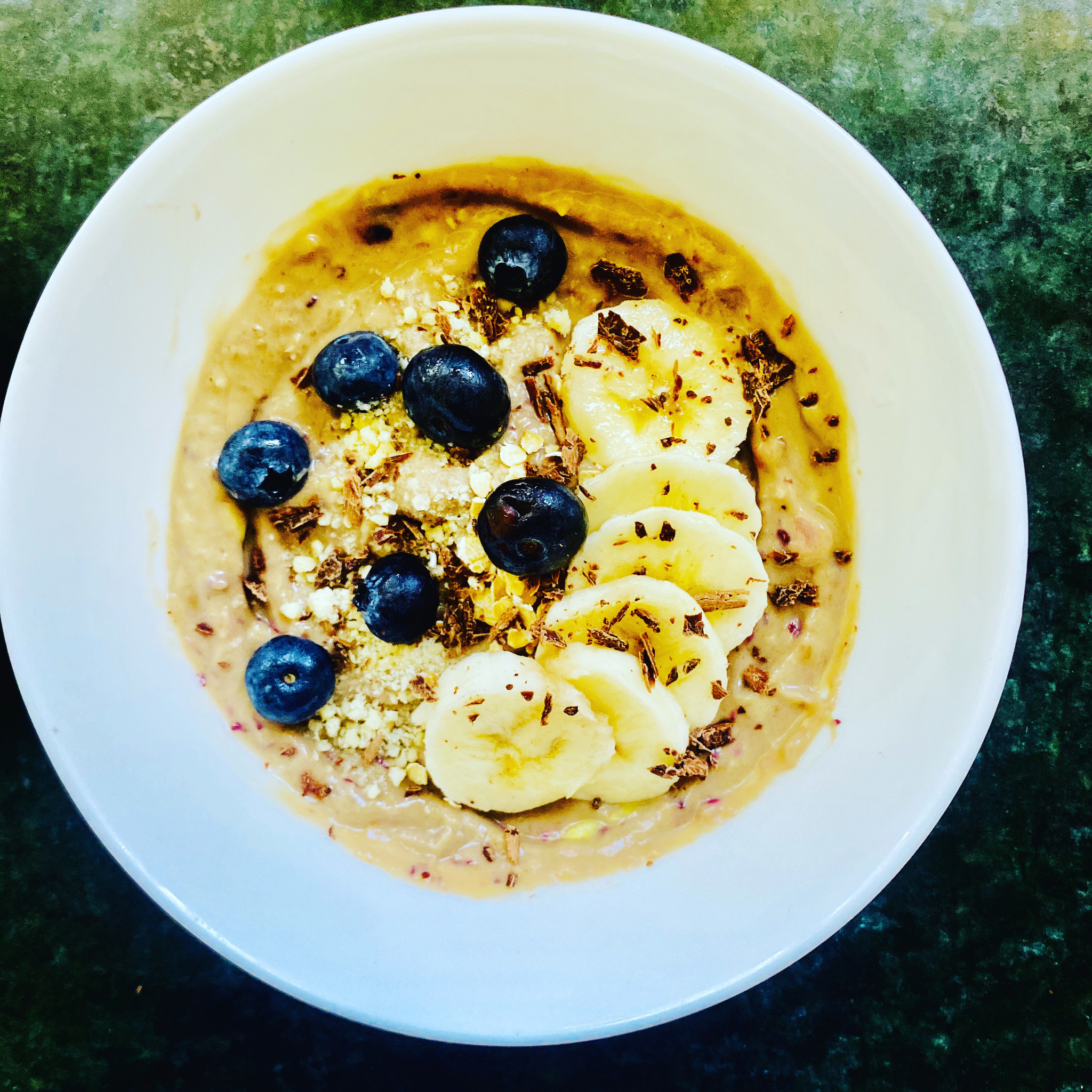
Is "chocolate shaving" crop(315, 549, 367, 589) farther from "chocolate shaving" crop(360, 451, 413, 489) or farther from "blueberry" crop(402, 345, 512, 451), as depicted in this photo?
"blueberry" crop(402, 345, 512, 451)

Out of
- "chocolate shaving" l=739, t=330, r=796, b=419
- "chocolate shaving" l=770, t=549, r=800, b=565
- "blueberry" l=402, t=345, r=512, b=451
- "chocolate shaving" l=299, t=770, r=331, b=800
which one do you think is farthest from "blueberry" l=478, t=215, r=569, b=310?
"chocolate shaving" l=299, t=770, r=331, b=800

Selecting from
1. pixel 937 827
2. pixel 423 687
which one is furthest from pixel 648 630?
pixel 937 827

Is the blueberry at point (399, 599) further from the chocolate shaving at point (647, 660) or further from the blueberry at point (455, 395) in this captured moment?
the chocolate shaving at point (647, 660)

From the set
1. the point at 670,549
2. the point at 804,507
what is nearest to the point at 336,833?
the point at 670,549

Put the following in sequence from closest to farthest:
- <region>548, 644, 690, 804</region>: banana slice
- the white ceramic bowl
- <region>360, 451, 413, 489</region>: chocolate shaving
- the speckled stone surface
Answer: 1. the white ceramic bowl
2. <region>548, 644, 690, 804</region>: banana slice
3. <region>360, 451, 413, 489</region>: chocolate shaving
4. the speckled stone surface

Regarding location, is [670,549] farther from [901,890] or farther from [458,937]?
[901,890]

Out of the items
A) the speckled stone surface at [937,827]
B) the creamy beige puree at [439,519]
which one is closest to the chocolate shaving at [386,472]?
the creamy beige puree at [439,519]
